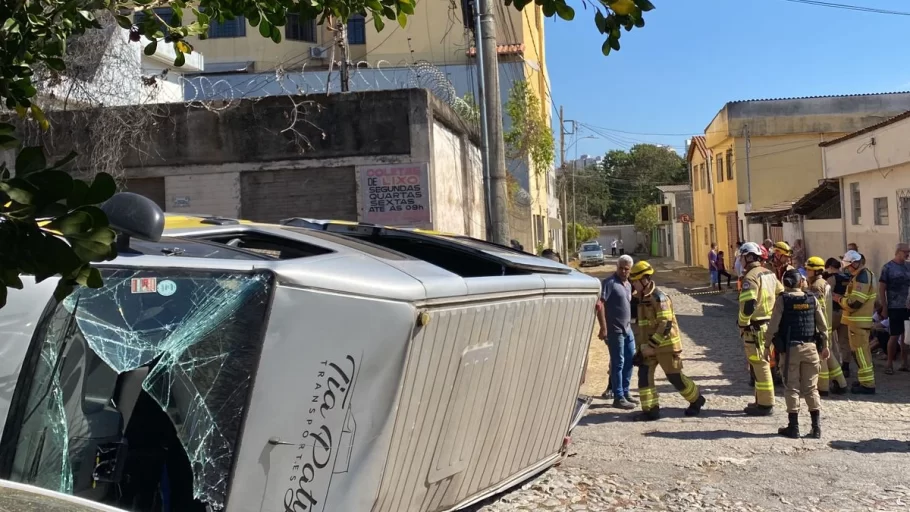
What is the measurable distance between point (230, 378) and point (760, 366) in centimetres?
674

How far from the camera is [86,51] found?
11.5 metres

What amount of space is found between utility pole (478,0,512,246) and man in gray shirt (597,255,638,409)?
64.7 inches

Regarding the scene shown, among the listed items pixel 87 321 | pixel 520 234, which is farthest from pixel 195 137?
pixel 520 234

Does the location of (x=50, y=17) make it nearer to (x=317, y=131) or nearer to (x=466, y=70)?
(x=317, y=131)

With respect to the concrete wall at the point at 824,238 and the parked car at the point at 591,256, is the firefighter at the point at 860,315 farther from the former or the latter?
the parked car at the point at 591,256

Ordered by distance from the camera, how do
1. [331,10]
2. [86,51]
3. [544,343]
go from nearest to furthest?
[331,10] < [544,343] < [86,51]

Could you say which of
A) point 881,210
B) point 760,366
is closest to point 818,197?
point 881,210

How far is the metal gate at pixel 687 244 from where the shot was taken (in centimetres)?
4716

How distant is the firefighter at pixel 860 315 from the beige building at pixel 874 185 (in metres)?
5.57

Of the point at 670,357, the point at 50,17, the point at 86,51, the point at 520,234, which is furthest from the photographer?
the point at 520,234

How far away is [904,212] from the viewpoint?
15656 mm

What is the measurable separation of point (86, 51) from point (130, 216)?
9040 mm

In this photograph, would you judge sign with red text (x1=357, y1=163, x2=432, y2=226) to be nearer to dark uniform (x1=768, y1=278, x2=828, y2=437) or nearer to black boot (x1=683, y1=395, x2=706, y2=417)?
black boot (x1=683, y1=395, x2=706, y2=417)

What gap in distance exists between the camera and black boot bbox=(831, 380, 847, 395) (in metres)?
10.2
